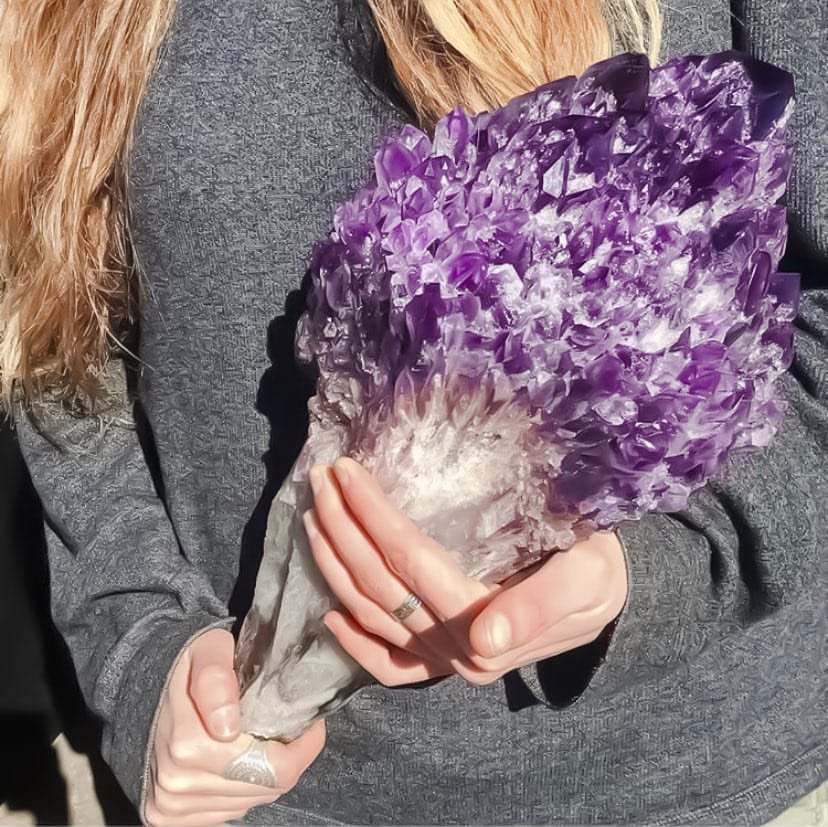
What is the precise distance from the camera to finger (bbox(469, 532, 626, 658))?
1.50 ft

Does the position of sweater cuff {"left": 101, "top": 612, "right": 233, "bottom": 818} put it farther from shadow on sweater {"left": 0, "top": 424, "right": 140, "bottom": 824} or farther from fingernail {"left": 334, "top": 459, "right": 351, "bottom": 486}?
shadow on sweater {"left": 0, "top": 424, "right": 140, "bottom": 824}

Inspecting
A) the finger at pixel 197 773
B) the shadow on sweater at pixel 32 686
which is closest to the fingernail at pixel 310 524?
the finger at pixel 197 773

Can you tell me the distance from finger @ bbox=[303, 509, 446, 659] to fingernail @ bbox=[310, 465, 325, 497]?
0.02 m

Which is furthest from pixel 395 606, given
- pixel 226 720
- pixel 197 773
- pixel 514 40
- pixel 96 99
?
pixel 96 99

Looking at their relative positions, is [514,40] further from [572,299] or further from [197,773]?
[197,773]

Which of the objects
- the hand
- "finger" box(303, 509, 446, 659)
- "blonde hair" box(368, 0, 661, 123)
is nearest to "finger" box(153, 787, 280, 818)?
the hand

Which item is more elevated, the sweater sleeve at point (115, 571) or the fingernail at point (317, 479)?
the fingernail at point (317, 479)

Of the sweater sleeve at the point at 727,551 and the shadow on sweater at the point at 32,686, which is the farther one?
the shadow on sweater at the point at 32,686

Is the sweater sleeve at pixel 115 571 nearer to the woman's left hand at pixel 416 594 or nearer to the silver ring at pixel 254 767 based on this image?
the silver ring at pixel 254 767

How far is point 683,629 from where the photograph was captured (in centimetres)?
66

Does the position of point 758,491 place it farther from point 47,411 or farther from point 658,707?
point 47,411

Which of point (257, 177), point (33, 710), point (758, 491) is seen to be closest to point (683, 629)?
point (758, 491)

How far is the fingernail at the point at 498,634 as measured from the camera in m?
0.45

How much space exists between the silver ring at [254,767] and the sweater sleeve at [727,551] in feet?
0.69
